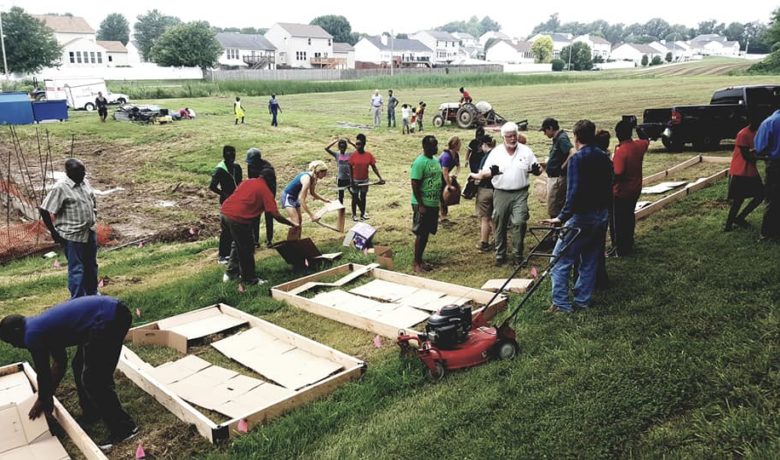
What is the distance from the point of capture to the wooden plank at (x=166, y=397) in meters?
4.61

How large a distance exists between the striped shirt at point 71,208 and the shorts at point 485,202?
17.4 ft

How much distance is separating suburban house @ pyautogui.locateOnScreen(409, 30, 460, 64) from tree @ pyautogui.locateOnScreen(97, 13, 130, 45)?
7296 cm

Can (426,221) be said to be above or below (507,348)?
above

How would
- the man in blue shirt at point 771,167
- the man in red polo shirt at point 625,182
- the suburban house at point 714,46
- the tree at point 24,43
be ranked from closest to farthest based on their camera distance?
1. the man in blue shirt at point 771,167
2. the man in red polo shirt at point 625,182
3. the tree at point 24,43
4. the suburban house at point 714,46

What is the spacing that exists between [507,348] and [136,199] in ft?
44.1

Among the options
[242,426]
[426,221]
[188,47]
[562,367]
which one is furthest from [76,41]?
[562,367]

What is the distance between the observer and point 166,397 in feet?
16.7

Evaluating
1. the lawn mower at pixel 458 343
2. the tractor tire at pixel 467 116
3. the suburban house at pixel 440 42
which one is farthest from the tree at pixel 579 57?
the lawn mower at pixel 458 343

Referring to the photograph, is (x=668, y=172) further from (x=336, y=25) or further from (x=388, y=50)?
(x=336, y=25)

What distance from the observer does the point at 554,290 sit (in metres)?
5.95

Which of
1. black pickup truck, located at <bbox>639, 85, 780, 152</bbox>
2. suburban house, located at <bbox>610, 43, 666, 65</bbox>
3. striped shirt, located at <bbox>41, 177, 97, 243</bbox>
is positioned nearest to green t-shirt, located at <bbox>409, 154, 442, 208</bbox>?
striped shirt, located at <bbox>41, 177, 97, 243</bbox>

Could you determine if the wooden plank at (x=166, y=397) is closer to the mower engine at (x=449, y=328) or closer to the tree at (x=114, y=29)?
the mower engine at (x=449, y=328)

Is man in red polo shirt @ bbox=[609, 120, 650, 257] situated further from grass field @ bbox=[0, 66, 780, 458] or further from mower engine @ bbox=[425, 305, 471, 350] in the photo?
mower engine @ bbox=[425, 305, 471, 350]

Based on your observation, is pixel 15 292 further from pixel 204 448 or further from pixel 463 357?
pixel 463 357
